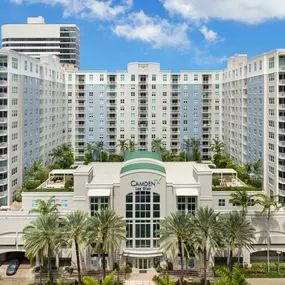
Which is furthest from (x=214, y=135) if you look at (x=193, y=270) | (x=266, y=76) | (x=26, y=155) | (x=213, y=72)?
(x=193, y=270)

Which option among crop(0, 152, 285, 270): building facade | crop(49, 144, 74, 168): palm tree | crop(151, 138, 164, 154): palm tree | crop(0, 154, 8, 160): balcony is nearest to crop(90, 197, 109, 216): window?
crop(0, 152, 285, 270): building facade

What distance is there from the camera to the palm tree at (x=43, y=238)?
43.3 meters

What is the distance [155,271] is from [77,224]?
13.3 meters

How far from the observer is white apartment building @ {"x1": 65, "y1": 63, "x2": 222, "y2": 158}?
10819 centimetres

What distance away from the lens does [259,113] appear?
252 ft

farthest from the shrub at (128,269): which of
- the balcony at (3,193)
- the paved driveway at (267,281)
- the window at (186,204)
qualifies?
the balcony at (3,193)

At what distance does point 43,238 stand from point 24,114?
120ft

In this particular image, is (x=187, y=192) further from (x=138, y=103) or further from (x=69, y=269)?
(x=138, y=103)

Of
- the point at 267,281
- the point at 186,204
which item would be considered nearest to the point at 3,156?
the point at 186,204

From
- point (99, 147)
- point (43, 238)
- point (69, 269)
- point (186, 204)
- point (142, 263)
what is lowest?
point (69, 269)

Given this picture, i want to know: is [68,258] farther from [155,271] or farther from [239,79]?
[239,79]

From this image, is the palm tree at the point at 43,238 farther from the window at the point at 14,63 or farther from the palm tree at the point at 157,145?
the palm tree at the point at 157,145

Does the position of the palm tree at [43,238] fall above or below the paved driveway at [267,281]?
above

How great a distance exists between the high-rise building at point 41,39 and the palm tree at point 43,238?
316 ft
